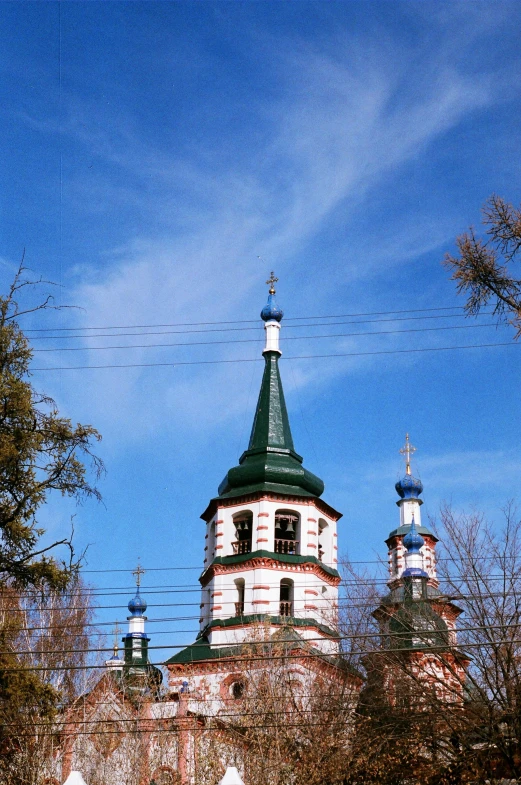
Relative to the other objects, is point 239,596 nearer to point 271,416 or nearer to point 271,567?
point 271,567

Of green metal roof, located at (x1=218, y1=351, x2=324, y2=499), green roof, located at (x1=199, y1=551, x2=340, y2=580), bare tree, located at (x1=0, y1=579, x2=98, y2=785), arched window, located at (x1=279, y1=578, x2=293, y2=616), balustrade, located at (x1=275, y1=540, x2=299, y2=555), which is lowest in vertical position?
bare tree, located at (x1=0, y1=579, x2=98, y2=785)

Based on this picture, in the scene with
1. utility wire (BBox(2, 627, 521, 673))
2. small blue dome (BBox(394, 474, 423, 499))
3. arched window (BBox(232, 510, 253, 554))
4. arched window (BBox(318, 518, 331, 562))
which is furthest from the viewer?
small blue dome (BBox(394, 474, 423, 499))

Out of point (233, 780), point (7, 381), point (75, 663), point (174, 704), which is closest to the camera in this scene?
point (233, 780)

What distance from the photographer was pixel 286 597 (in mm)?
38875

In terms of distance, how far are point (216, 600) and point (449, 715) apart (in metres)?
→ 13.8

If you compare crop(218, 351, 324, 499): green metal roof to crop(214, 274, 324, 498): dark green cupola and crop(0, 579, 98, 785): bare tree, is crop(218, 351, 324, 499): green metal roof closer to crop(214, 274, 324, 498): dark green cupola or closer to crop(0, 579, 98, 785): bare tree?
crop(214, 274, 324, 498): dark green cupola

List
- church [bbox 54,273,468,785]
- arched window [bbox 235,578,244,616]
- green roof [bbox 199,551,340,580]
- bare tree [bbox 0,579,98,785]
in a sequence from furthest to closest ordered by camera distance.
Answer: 1. arched window [bbox 235,578,244,616]
2. green roof [bbox 199,551,340,580]
3. church [bbox 54,273,468,785]
4. bare tree [bbox 0,579,98,785]

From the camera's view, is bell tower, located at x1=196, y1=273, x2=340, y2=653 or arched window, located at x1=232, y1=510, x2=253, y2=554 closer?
bell tower, located at x1=196, y1=273, x2=340, y2=653

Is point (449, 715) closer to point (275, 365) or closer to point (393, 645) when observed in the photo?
point (393, 645)

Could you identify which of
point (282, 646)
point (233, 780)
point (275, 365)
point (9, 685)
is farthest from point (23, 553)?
point (275, 365)

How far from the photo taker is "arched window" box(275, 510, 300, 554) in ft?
129

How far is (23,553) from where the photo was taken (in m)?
19.3

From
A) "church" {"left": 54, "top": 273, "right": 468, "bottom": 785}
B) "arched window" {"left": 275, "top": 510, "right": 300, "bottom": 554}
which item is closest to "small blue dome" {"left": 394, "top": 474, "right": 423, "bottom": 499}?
"church" {"left": 54, "top": 273, "right": 468, "bottom": 785}

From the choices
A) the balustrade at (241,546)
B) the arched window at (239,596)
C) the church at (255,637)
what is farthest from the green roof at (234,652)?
the balustrade at (241,546)
